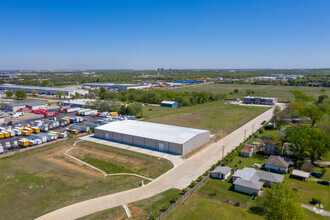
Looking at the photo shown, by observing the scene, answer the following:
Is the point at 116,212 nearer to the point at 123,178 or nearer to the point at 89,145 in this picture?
the point at 123,178

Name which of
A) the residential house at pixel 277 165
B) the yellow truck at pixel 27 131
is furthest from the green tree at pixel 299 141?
the yellow truck at pixel 27 131

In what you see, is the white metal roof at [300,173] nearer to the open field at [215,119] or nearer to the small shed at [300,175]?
the small shed at [300,175]

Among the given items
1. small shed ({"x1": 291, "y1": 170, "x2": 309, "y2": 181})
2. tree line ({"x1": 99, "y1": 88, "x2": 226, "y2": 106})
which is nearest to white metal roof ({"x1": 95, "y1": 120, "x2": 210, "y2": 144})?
small shed ({"x1": 291, "y1": 170, "x2": 309, "y2": 181})

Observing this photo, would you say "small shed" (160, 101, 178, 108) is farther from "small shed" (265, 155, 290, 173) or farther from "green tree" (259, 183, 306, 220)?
"green tree" (259, 183, 306, 220)

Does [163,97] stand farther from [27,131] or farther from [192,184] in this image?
[192,184]

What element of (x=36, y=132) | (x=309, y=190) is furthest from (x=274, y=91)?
(x=36, y=132)

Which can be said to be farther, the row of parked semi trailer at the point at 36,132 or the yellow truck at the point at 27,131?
the yellow truck at the point at 27,131

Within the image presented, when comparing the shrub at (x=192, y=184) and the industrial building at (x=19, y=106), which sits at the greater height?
the industrial building at (x=19, y=106)
